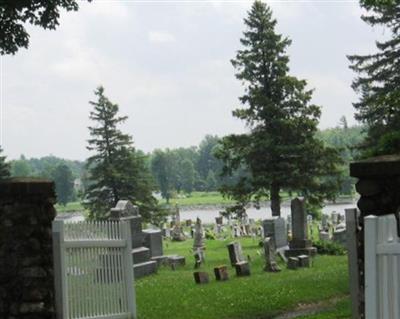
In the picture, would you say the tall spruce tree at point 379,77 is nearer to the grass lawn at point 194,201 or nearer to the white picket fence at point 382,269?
the white picket fence at point 382,269

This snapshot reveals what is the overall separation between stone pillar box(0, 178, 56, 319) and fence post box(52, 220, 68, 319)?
22 centimetres

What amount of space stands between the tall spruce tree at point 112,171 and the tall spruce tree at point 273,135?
11960mm

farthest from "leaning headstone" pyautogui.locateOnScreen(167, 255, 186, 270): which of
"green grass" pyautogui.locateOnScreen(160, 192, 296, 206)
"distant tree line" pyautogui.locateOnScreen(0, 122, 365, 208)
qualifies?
"green grass" pyautogui.locateOnScreen(160, 192, 296, 206)

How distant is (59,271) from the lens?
865cm

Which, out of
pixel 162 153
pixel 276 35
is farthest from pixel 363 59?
pixel 162 153

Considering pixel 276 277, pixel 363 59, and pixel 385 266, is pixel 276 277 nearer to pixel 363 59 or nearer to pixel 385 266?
pixel 385 266

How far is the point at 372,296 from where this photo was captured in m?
4.40

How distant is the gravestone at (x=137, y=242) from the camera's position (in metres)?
18.8

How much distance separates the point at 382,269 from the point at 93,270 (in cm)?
583

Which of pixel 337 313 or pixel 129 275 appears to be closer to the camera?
pixel 129 275

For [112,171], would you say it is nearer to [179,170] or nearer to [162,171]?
[162,171]

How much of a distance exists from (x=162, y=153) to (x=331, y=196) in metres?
74.2

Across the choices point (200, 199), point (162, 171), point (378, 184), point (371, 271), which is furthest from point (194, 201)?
point (371, 271)

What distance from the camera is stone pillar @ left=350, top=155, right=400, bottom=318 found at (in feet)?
22.2
